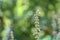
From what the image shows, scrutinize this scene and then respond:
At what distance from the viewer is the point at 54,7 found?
243 cm

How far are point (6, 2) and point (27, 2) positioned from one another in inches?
8.0

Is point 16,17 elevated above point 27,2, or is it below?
Answer: below

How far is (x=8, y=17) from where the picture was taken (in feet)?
7.54

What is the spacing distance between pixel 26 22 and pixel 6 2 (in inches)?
9.9

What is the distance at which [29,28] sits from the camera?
2.24 metres

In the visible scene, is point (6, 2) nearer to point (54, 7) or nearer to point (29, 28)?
point (29, 28)

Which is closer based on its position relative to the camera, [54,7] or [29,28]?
[29,28]

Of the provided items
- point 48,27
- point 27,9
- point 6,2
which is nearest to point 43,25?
point 48,27

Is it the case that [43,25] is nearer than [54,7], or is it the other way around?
[43,25]

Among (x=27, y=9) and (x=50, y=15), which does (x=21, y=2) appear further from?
(x=50, y=15)

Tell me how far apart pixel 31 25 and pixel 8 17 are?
0.22 m

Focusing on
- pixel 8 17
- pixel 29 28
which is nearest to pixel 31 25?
pixel 29 28

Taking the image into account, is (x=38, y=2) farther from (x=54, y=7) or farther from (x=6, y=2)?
(x=6, y=2)

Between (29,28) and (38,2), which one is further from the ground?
(38,2)
